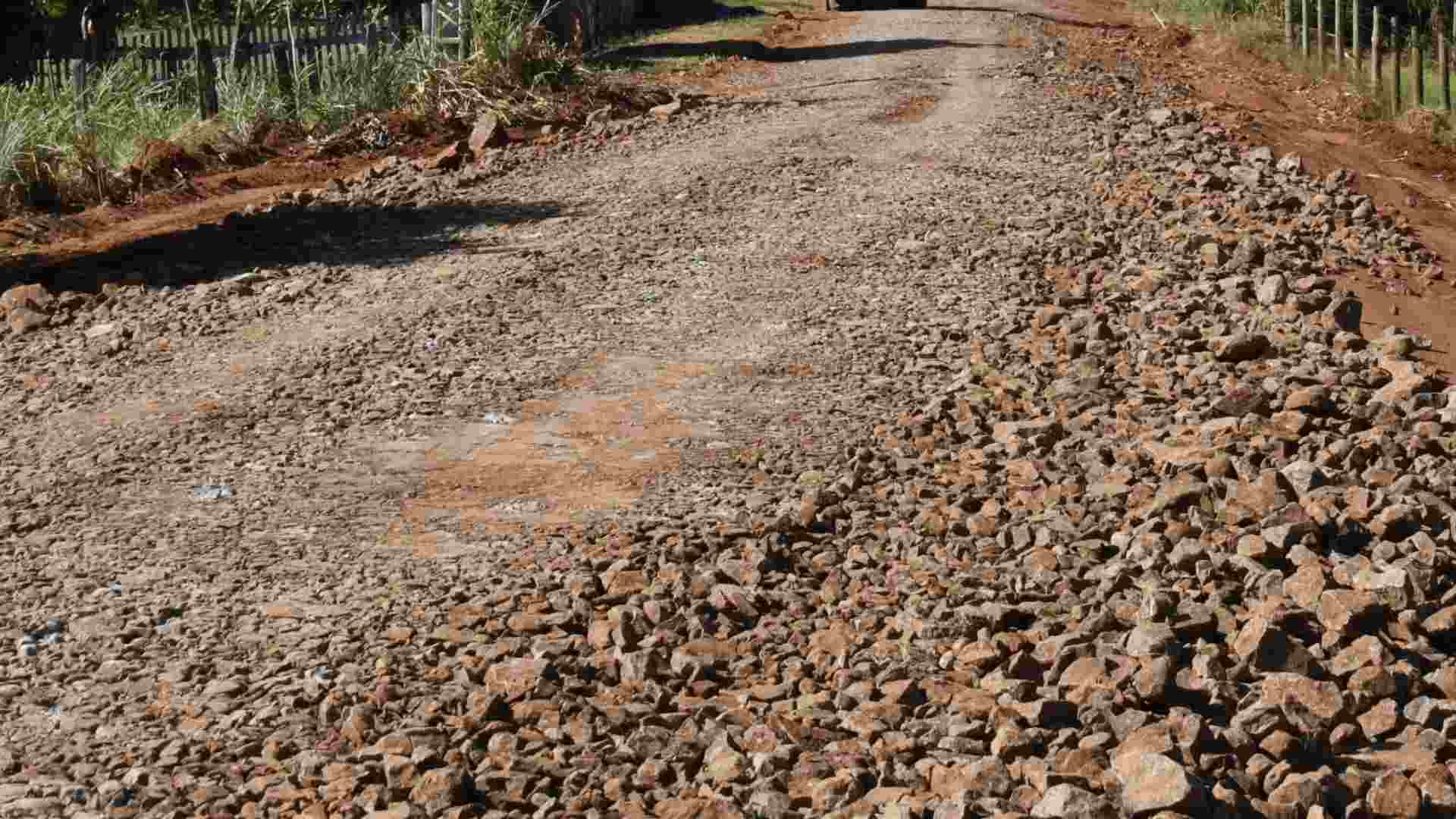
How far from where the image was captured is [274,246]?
11.1m

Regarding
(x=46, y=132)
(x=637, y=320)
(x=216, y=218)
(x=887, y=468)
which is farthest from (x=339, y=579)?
(x=46, y=132)

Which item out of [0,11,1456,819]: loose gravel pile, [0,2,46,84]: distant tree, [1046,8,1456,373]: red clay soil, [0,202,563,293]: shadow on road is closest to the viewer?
[0,11,1456,819]: loose gravel pile

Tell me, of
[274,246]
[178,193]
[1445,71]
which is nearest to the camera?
[274,246]

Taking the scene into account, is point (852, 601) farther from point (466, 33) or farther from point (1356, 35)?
point (1356, 35)

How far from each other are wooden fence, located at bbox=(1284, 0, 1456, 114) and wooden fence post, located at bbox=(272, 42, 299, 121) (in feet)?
32.5

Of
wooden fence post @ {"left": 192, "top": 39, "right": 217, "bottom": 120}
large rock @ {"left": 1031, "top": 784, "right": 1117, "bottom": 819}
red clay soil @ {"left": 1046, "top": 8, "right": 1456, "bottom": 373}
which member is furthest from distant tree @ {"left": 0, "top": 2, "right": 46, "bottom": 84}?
large rock @ {"left": 1031, "top": 784, "right": 1117, "bottom": 819}

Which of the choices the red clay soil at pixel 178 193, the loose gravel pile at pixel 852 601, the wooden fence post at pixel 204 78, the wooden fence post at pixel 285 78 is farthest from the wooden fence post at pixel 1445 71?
→ the wooden fence post at pixel 204 78

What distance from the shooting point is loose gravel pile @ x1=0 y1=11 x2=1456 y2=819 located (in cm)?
419

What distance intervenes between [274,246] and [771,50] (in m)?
11.7

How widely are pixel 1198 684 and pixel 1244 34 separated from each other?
19210 mm

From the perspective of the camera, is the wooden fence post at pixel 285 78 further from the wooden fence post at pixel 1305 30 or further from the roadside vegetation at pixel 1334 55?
the wooden fence post at pixel 1305 30

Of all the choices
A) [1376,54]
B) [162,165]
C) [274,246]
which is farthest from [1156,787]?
[1376,54]

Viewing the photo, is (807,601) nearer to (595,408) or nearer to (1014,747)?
(1014,747)

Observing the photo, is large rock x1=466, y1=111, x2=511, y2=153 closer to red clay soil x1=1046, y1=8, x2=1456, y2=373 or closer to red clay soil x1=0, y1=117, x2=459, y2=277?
red clay soil x1=0, y1=117, x2=459, y2=277
